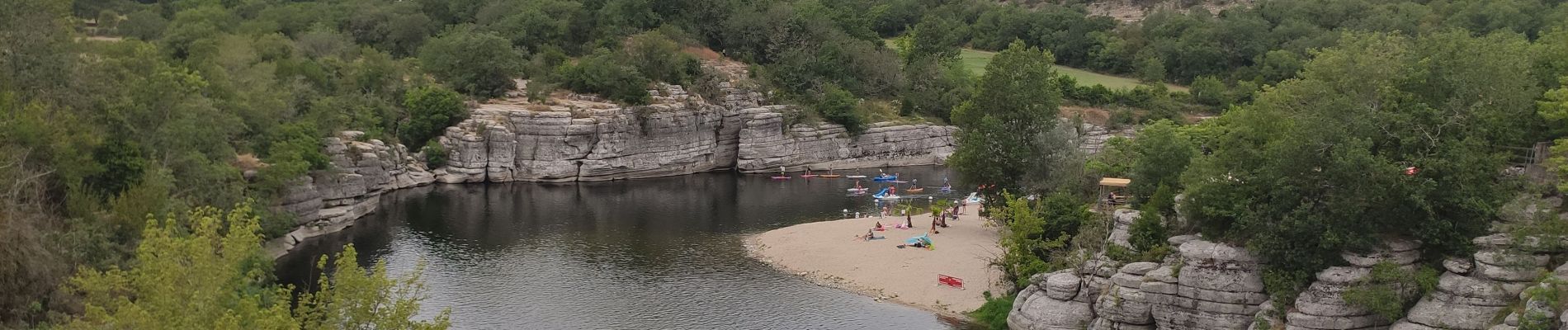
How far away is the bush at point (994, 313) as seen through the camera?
3931cm

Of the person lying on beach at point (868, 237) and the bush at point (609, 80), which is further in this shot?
the bush at point (609, 80)

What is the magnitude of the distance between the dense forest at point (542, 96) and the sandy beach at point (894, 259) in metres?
2.48

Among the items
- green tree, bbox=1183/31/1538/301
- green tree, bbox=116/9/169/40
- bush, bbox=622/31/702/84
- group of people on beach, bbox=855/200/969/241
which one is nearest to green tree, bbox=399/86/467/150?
bush, bbox=622/31/702/84

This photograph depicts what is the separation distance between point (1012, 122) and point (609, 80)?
104ft

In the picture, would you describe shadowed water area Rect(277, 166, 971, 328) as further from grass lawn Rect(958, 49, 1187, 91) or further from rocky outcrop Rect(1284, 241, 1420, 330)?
grass lawn Rect(958, 49, 1187, 91)

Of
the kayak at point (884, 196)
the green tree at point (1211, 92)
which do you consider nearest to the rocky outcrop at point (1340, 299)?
the kayak at point (884, 196)

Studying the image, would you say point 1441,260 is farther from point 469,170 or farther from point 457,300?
point 469,170

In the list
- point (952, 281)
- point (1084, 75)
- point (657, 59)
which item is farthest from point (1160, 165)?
point (1084, 75)

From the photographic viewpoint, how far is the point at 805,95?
8450 cm

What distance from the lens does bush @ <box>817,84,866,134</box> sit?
82500 mm

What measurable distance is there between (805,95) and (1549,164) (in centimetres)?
5499

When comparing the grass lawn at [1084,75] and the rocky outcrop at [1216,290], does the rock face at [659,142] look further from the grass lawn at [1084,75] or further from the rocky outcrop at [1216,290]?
the rocky outcrop at [1216,290]

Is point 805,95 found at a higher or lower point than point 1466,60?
lower

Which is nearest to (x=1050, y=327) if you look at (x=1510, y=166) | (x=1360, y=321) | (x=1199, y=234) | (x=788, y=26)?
(x=1199, y=234)
